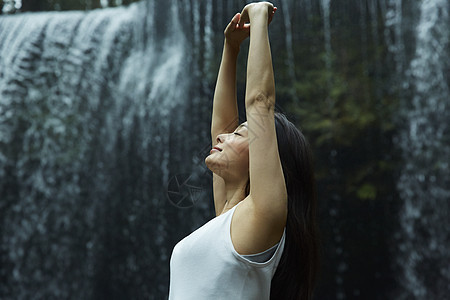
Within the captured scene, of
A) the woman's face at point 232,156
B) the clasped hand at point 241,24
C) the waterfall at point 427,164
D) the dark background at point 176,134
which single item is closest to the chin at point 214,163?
the woman's face at point 232,156

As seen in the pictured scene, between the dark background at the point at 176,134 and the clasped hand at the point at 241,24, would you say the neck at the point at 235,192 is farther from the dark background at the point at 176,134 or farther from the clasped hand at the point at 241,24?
the dark background at the point at 176,134

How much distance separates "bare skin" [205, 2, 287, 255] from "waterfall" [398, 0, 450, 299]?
329 centimetres

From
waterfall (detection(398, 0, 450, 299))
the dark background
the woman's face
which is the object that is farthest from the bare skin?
waterfall (detection(398, 0, 450, 299))

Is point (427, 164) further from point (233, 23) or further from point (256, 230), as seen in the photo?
point (256, 230)

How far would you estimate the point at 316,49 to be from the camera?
4.30m

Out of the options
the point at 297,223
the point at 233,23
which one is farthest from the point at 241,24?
the point at 297,223

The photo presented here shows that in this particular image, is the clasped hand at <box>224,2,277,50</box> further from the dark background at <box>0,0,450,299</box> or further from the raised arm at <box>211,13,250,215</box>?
the dark background at <box>0,0,450,299</box>

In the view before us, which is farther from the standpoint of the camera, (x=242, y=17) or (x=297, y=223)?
(x=242, y=17)

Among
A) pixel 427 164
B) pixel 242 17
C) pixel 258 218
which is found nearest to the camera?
pixel 258 218

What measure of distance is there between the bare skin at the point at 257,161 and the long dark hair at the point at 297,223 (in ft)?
0.23

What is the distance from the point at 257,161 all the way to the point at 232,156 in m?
0.15

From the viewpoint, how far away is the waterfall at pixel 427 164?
388 cm

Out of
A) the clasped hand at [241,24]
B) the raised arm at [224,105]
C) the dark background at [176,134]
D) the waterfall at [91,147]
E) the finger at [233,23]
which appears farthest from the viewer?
the waterfall at [91,147]

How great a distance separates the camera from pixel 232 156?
0.99m
